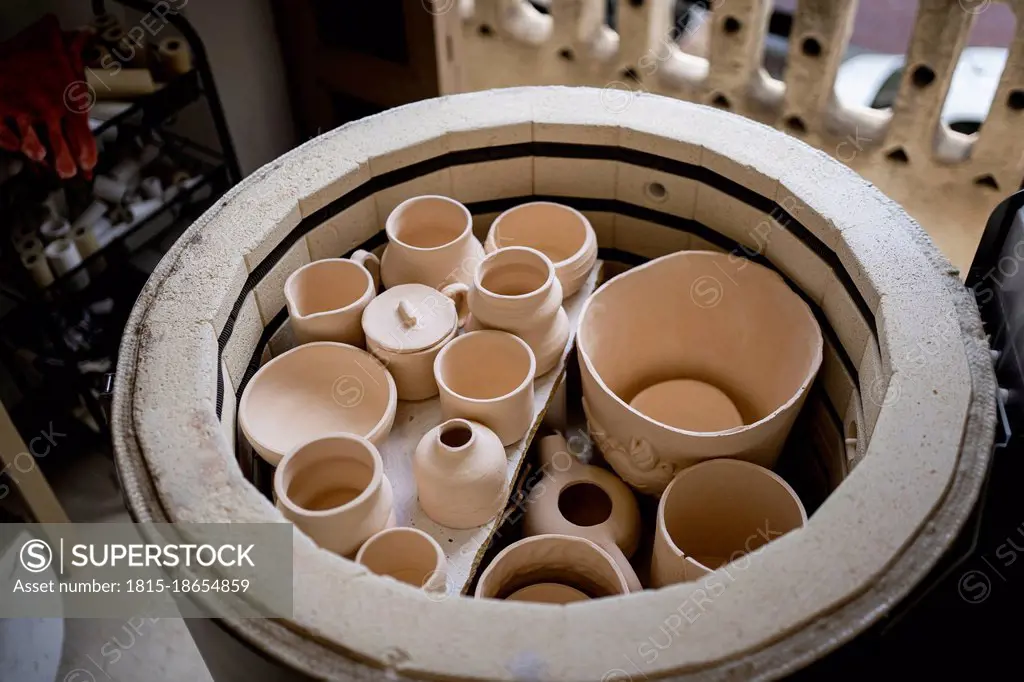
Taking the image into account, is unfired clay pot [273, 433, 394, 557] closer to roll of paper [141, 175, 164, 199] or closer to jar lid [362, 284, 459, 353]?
jar lid [362, 284, 459, 353]

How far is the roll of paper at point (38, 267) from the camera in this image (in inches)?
96.6

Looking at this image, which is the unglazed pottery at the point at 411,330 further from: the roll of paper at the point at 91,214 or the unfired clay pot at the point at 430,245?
the roll of paper at the point at 91,214

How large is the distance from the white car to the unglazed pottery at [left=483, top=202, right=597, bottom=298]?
1369 millimetres

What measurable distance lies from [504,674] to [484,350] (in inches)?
Result: 28.7

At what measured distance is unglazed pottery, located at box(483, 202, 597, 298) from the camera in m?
2.05

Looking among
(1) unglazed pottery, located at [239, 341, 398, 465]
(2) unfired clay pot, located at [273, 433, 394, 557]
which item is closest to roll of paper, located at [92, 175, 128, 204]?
(1) unglazed pottery, located at [239, 341, 398, 465]

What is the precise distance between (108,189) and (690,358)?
1.64m

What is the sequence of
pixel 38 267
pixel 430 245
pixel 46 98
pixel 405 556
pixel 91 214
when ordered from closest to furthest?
pixel 405 556 < pixel 430 245 < pixel 46 98 < pixel 38 267 < pixel 91 214

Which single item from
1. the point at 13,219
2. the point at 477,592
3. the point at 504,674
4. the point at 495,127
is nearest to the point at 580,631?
the point at 504,674

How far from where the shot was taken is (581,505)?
6.47ft

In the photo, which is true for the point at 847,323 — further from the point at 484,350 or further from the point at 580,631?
the point at 580,631

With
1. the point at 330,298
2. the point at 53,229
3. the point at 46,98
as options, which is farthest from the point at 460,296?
the point at 53,229

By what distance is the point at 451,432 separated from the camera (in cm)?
166

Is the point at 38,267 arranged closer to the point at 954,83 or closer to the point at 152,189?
the point at 152,189
